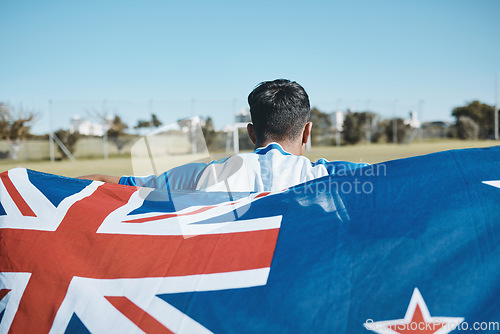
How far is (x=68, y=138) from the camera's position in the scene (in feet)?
68.7

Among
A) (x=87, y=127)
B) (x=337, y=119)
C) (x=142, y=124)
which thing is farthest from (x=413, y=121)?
(x=87, y=127)

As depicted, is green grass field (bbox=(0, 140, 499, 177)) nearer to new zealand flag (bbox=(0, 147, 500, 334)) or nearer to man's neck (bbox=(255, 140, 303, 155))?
man's neck (bbox=(255, 140, 303, 155))

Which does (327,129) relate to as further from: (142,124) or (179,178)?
(179,178)

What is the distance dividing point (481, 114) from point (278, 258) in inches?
1589

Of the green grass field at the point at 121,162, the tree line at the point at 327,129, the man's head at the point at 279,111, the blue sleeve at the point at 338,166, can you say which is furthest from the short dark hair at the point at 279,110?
the tree line at the point at 327,129

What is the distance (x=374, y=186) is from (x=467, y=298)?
17.4 inches

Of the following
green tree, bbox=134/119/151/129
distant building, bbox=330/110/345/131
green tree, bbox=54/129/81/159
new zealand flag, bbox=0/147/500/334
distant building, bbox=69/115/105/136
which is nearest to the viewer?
new zealand flag, bbox=0/147/500/334

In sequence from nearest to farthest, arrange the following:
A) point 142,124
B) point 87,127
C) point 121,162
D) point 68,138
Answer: point 121,162 < point 68,138 < point 87,127 < point 142,124

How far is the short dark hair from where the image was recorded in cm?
183

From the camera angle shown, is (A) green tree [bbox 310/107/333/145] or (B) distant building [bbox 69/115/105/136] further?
(A) green tree [bbox 310/107/333/145]

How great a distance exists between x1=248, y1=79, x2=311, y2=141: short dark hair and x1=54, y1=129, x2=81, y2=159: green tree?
21.2 m

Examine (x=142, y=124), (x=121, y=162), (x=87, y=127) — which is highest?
(x=142, y=124)

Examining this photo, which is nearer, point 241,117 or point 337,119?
point 241,117

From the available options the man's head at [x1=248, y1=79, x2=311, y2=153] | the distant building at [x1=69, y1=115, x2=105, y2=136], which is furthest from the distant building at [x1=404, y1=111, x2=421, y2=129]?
the man's head at [x1=248, y1=79, x2=311, y2=153]
